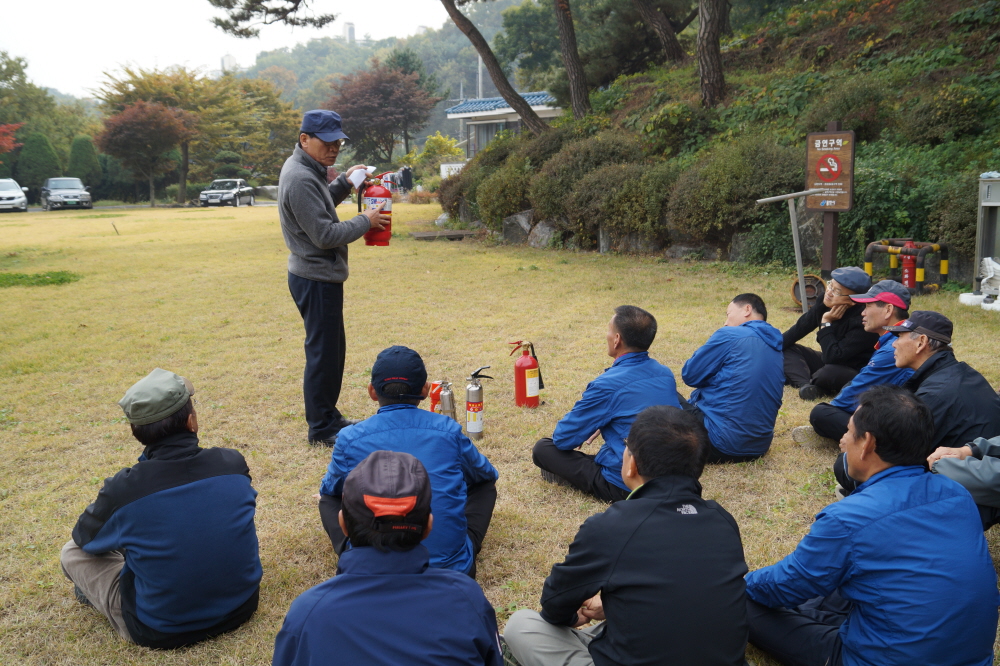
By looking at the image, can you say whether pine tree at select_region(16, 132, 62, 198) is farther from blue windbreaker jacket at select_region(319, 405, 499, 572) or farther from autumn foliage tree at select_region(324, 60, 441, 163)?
blue windbreaker jacket at select_region(319, 405, 499, 572)

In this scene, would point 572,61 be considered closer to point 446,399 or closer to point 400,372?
point 446,399

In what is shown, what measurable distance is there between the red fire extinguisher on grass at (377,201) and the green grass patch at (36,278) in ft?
30.1

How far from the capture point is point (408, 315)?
8.86 m

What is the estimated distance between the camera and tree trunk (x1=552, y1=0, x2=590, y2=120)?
16859 millimetres

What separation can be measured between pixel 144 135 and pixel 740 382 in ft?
126

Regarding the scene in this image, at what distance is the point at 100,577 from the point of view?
9.50ft

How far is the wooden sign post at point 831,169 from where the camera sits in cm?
843

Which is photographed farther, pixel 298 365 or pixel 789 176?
pixel 789 176

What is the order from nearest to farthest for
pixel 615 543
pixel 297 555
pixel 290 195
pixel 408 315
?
pixel 615 543
pixel 297 555
pixel 290 195
pixel 408 315

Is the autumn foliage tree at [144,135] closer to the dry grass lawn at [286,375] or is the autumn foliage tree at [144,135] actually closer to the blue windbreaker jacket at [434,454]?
the dry grass lawn at [286,375]

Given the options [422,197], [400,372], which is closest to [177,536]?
[400,372]

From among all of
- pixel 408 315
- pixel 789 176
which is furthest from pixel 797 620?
pixel 789 176

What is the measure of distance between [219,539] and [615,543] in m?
1.48

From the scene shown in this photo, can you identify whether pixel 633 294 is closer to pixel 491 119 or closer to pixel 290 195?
pixel 290 195
